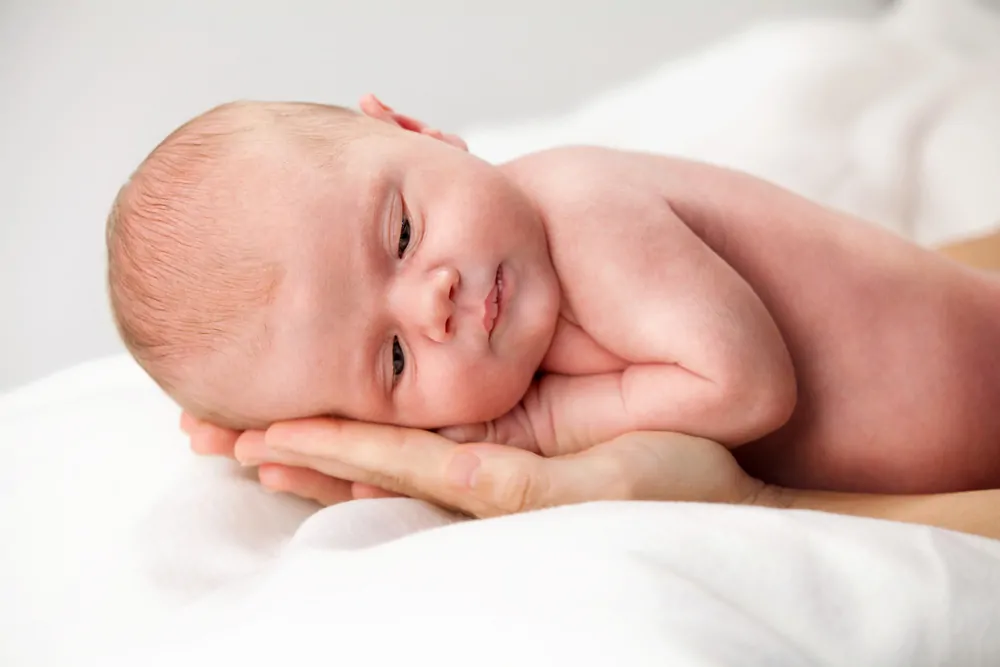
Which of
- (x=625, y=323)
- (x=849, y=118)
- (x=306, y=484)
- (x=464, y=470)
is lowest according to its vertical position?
(x=306, y=484)

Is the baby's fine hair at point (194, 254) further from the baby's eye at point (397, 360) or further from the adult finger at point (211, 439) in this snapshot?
the baby's eye at point (397, 360)

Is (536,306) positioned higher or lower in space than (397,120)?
lower

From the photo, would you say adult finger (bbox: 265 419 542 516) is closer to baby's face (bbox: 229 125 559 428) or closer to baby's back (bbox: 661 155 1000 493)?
baby's face (bbox: 229 125 559 428)

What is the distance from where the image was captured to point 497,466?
3.17 ft

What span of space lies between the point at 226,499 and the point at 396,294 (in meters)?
0.32

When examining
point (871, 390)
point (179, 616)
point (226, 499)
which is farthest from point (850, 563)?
point (226, 499)

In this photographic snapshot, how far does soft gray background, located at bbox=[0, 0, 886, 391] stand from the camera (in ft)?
6.43

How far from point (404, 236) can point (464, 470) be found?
0.29 meters

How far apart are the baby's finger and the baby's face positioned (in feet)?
0.23

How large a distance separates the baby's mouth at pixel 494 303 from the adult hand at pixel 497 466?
137mm

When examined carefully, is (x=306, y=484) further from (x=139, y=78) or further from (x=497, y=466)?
(x=139, y=78)

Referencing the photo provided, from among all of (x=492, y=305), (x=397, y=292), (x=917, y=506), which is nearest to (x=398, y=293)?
(x=397, y=292)

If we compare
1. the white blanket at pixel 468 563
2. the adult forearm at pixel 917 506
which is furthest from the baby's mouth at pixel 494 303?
the adult forearm at pixel 917 506

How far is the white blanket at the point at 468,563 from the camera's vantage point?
0.65m
